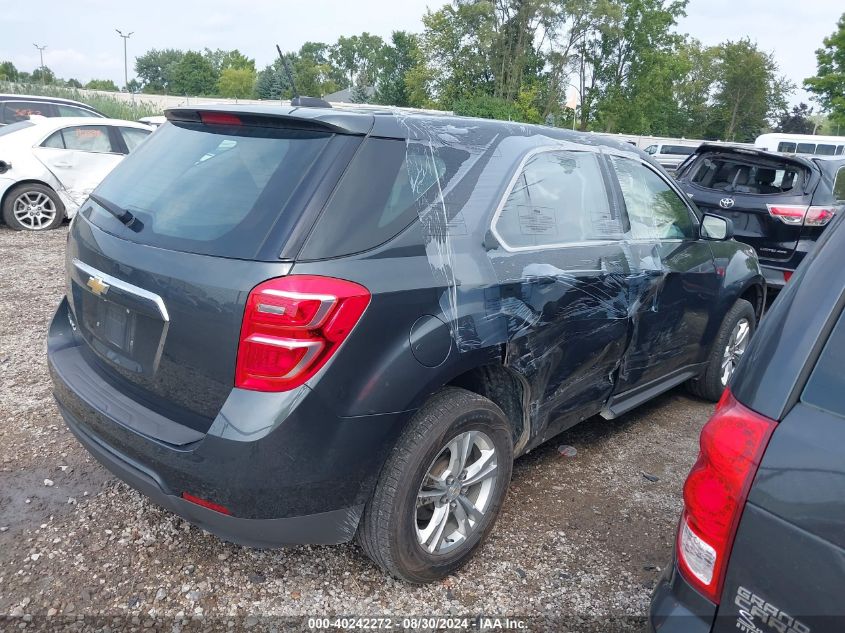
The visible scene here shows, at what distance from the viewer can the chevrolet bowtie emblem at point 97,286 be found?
7.83ft

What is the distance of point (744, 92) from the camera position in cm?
5400

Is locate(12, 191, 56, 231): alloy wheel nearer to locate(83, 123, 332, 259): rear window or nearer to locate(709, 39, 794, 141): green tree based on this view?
locate(83, 123, 332, 259): rear window

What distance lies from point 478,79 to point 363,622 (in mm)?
49997

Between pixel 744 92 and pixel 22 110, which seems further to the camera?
pixel 744 92

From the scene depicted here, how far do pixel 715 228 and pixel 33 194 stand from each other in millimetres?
8622

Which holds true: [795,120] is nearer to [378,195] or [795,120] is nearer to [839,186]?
[839,186]

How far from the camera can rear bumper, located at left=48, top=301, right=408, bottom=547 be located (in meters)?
2.02

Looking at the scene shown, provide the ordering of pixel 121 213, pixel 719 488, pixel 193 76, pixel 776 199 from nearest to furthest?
pixel 719 488, pixel 121 213, pixel 776 199, pixel 193 76

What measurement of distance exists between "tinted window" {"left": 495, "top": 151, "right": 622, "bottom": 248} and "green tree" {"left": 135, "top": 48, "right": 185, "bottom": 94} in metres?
111

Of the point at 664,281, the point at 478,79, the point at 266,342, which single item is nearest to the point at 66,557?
the point at 266,342

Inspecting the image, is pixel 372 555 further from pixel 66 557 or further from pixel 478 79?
pixel 478 79

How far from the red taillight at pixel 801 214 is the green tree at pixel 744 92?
54676mm

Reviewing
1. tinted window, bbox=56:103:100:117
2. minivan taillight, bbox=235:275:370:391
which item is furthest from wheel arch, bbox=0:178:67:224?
minivan taillight, bbox=235:275:370:391

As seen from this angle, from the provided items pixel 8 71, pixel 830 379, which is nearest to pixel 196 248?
pixel 830 379
